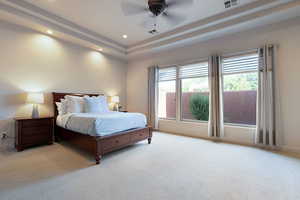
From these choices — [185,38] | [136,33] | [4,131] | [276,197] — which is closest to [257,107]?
[276,197]

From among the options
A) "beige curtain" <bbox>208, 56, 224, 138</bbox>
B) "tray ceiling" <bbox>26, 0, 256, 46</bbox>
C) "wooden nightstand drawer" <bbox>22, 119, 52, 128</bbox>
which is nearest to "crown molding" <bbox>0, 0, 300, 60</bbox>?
"tray ceiling" <bbox>26, 0, 256, 46</bbox>

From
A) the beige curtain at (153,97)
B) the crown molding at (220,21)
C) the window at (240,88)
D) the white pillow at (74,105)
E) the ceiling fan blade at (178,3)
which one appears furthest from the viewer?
the beige curtain at (153,97)

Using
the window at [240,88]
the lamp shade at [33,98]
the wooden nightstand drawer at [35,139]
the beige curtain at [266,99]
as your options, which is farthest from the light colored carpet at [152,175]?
the lamp shade at [33,98]

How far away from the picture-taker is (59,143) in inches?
143

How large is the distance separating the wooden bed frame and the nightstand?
29 centimetres

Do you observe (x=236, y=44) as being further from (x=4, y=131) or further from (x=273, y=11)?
(x=4, y=131)

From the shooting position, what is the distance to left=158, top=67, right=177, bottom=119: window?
4.93 meters

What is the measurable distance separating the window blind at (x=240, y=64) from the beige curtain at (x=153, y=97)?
228 cm

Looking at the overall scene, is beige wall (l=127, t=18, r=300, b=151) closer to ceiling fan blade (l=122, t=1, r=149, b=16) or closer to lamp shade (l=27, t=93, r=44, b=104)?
ceiling fan blade (l=122, t=1, r=149, b=16)

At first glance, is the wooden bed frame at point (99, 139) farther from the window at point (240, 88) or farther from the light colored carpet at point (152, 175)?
the window at point (240, 88)

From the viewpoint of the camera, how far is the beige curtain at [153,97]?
5121 millimetres

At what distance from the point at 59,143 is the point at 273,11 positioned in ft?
18.5

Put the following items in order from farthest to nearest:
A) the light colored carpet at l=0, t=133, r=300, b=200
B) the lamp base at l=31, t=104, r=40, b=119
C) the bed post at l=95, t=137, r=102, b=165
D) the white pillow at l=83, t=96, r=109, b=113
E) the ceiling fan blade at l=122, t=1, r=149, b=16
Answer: the white pillow at l=83, t=96, r=109, b=113, the lamp base at l=31, t=104, r=40, b=119, the bed post at l=95, t=137, r=102, b=165, the ceiling fan blade at l=122, t=1, r=149, b=16, the light colored carpet at l=0, t=133, r=300, b=200

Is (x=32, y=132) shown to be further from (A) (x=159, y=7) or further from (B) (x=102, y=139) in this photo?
(A) (x=159, y=7)
